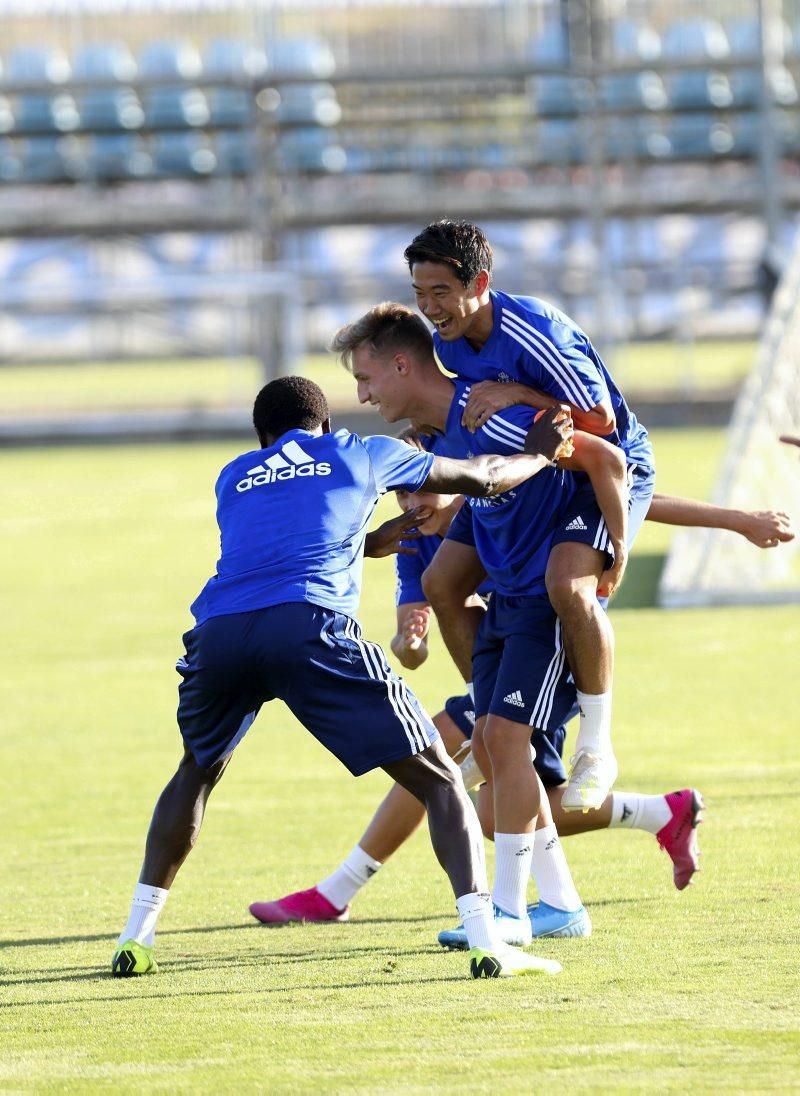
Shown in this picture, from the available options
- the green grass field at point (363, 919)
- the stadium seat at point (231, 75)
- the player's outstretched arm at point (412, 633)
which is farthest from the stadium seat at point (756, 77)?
the player's outstretched arm at point (412, 633)

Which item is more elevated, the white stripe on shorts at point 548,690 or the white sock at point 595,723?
the white stripe on shorts at point 548,690

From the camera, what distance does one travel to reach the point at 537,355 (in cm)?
554

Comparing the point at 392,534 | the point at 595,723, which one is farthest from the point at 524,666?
the point at 392,534

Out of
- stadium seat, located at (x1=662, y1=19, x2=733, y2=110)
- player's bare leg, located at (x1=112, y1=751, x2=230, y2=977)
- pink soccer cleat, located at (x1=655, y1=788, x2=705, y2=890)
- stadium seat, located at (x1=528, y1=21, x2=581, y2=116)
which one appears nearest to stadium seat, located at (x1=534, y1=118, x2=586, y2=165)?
stadium seat, located at (x1=528, y1=21, x2=581, y2=116)

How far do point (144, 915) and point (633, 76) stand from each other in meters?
34.1

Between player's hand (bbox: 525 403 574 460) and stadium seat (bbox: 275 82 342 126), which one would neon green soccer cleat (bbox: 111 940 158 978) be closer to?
player's hand (bbox: 525 403 574 460)

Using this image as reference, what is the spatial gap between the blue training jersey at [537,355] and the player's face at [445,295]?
3.6 inches

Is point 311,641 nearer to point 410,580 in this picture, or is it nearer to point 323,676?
point 323,676

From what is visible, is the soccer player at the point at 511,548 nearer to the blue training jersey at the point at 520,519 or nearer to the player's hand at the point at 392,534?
the blue training jersey at the point at 520,519

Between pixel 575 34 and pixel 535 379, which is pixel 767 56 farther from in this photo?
pixel 535 379

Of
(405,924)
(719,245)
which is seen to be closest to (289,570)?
(405,924)

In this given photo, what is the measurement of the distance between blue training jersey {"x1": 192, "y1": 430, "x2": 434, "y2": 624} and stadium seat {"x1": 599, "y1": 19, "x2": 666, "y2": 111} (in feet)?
103

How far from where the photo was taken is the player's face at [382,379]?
5.89 meters

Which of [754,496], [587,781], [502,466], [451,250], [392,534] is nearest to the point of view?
[502,466]
